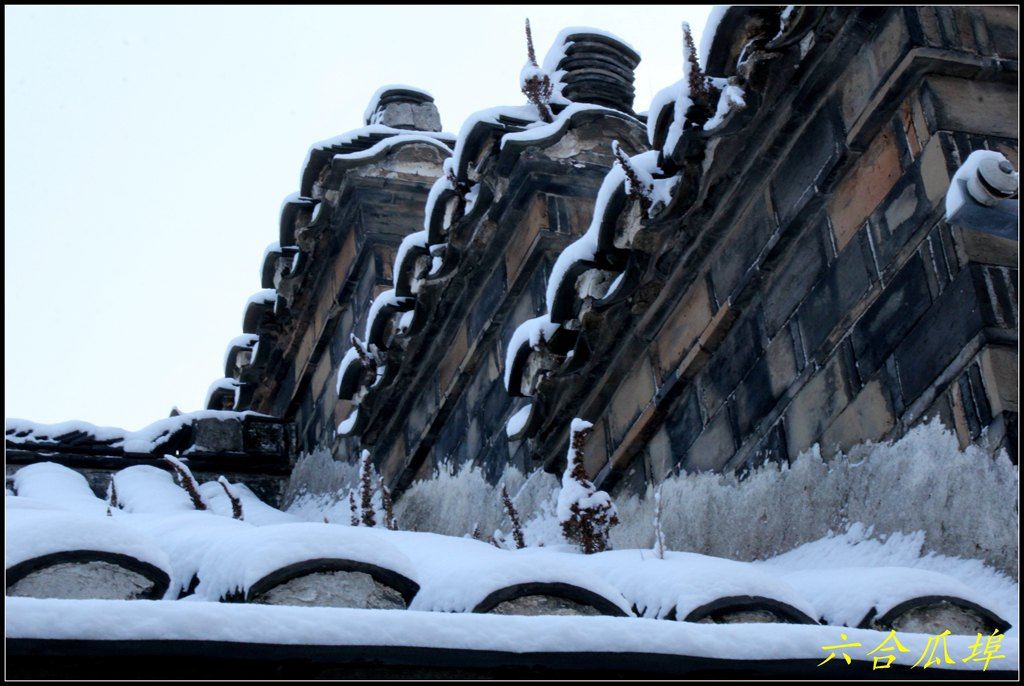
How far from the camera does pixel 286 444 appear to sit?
888 centimetres

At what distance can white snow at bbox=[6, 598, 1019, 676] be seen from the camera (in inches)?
84.3

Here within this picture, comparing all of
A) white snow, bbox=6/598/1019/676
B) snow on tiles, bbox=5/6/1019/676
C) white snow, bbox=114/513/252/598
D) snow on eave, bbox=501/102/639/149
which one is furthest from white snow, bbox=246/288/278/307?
white snow, bbox=6/598/1019/676

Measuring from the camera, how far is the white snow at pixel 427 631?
7.02 ft

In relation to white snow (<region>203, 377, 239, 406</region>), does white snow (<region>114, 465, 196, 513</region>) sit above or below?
below

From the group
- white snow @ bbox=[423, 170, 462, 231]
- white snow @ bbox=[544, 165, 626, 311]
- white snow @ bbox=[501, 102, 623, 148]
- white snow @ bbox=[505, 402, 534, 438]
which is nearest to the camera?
white snow @ bbox=[544, 165, 626, 311]

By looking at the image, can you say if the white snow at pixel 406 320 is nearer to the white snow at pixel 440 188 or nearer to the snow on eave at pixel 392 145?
the white snow at pixel 440 188

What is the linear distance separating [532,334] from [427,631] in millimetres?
2860

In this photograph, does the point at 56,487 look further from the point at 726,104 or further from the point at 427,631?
the point at 427,631

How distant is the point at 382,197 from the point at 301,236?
57 centimetres

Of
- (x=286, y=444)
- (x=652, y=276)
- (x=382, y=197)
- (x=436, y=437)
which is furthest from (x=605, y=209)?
(x=286, y=444)

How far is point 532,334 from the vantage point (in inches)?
201

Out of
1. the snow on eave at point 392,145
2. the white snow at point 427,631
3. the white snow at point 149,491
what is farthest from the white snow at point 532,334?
the snow on eave at point 392,145

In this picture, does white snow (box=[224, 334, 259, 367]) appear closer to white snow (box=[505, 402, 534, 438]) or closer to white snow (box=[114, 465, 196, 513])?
white snow (box=[114, 465, 196, 513])

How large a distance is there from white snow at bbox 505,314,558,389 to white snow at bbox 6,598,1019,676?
2518mm
